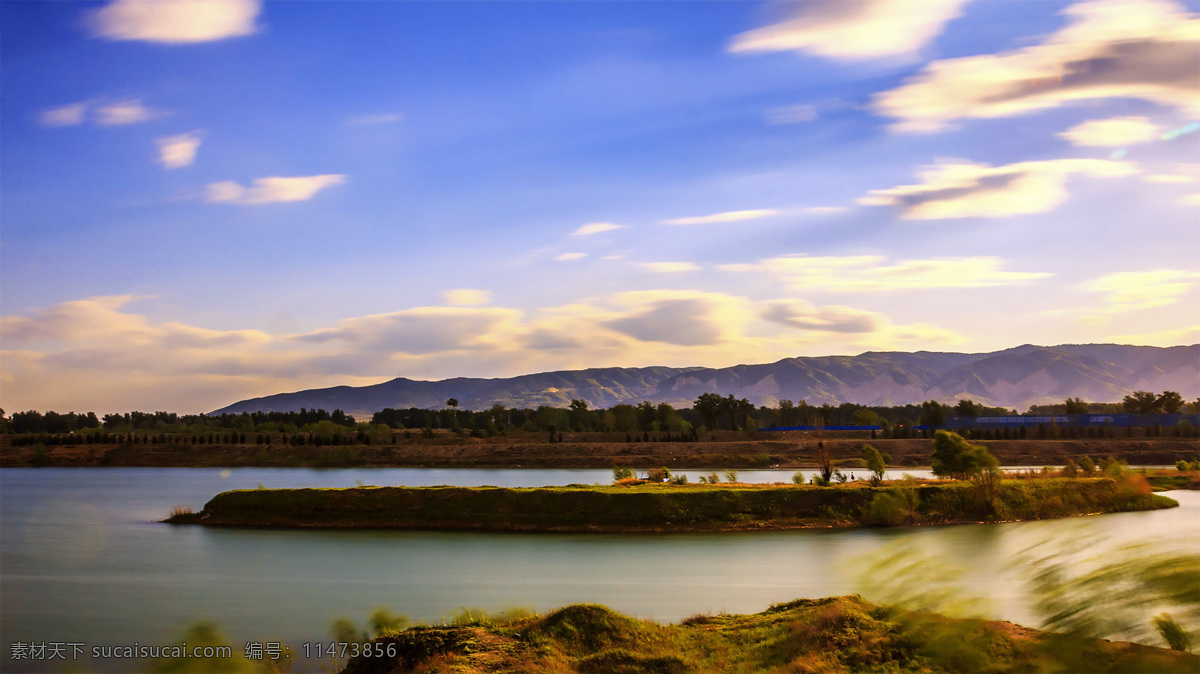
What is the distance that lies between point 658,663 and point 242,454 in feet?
336

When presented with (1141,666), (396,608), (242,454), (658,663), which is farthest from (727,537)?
(242,454)

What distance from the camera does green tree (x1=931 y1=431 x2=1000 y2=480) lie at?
40.2m

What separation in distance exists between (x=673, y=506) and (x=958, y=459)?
15.3 metres

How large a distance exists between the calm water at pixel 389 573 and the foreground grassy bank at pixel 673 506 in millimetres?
1352

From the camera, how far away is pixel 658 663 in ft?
41.4

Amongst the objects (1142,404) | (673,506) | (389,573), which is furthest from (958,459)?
(1142,404)

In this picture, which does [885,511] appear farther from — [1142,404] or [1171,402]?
[1142,404]

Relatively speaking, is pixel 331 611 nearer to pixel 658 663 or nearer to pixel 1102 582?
pixel 658 663

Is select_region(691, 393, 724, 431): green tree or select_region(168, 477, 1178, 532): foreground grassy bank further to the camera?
select_region(691, 393, 724, 431): green tree

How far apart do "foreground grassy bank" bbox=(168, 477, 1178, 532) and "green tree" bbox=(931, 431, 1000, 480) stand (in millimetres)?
1272

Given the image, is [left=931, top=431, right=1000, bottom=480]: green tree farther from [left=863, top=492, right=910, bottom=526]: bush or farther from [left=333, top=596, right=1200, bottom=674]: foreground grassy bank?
[left=333, top=596, right=1200, bottom=674]: foreground grassy bank

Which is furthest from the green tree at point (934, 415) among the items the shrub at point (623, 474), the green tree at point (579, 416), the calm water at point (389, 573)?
the shrub at point (623, 474)

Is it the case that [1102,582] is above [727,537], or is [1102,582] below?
above

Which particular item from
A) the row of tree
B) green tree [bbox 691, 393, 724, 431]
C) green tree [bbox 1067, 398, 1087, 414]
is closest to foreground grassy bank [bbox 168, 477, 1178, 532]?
the row of tree
